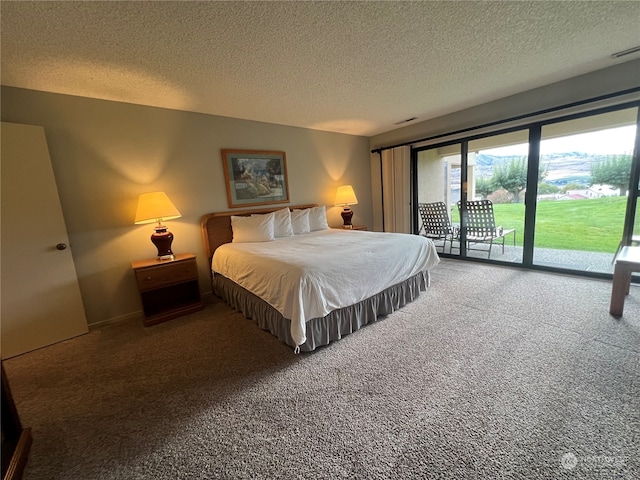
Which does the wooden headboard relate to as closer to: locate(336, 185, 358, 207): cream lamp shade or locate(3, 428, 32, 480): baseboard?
locate(336, 185, 358, 207): cream lamp shade

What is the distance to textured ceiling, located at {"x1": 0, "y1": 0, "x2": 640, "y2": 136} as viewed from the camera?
1585 millimetres

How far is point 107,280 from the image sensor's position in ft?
8.95

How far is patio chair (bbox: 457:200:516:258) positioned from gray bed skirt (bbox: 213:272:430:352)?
68.8 inches

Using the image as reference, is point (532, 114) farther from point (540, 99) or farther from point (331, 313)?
point (331, 313)

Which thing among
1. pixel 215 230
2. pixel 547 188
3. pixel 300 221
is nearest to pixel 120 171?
pixel 215 230

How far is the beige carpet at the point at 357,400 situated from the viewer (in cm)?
118

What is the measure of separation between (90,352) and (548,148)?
5522 millimetres

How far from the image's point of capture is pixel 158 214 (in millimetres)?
2598

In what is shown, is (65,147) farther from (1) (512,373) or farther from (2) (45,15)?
(1) (512,373)

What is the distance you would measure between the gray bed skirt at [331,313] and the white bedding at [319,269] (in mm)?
130

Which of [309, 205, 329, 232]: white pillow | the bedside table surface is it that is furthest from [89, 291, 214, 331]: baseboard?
[309, 205, 329, 232]: white pillow

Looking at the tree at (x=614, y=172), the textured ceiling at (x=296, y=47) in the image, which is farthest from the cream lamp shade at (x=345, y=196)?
the tree at (x=614, y=172)

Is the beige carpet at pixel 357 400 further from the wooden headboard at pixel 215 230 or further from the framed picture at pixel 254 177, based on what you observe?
the framed picture at pixel 254 177

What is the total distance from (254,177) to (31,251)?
2370mm
